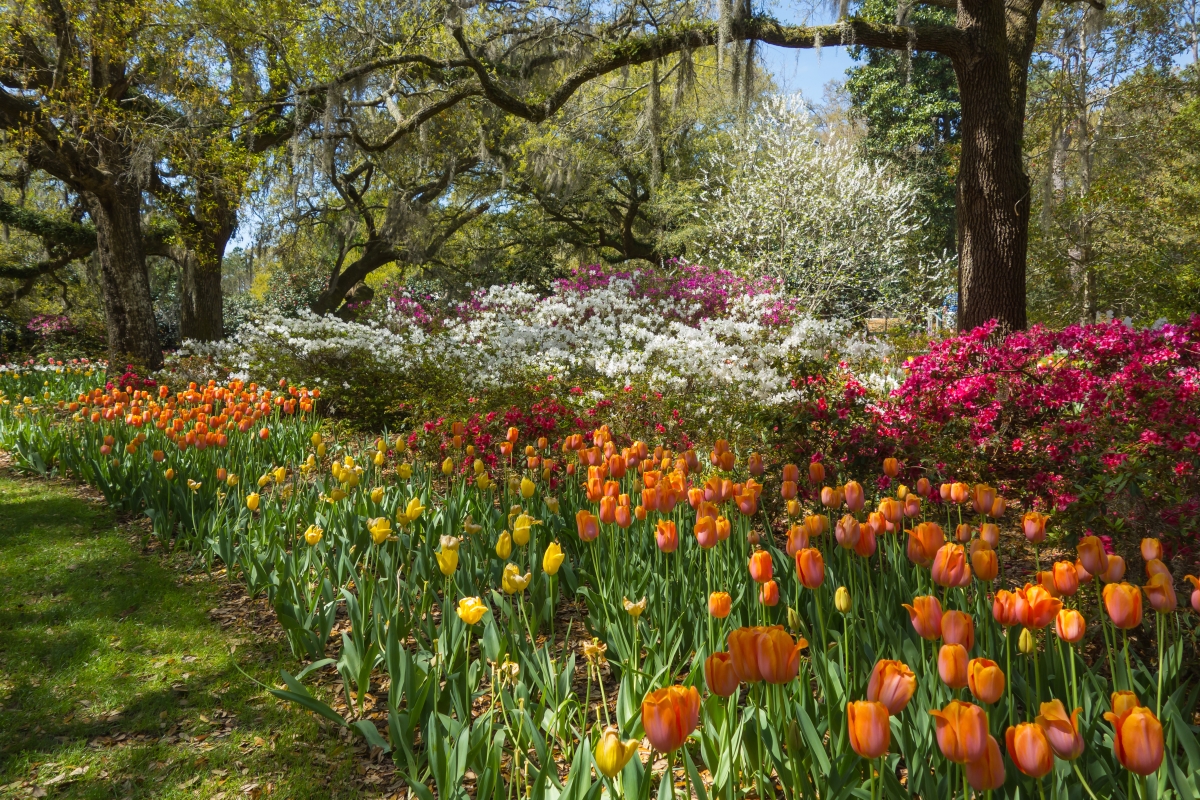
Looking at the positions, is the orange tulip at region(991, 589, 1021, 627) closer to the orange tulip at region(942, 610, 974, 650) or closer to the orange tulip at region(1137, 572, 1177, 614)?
the orange tulip at region(942, 610, 974, 650)

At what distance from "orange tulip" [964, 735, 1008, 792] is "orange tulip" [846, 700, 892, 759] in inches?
4.7

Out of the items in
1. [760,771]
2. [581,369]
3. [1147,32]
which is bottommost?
[760,771]

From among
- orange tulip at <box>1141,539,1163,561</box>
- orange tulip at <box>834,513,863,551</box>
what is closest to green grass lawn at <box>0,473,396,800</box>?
orange tulip at <box>834,513,863,551</box>

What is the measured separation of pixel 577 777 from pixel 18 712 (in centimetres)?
214

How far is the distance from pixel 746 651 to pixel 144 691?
7.64 feet

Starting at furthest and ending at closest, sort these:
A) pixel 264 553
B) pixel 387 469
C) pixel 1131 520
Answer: pixel 387 469 < pixel 264 553 < pixel 1131 520

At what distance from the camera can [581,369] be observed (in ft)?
23.3

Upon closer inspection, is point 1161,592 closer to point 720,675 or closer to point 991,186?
point 720,675

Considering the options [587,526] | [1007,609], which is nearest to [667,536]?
[587,526]

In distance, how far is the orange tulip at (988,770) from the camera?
105cm

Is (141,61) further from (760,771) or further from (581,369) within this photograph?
(760,771)

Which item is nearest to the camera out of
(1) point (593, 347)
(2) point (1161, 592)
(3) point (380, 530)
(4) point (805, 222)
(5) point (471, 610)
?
(2) point (1161, 592)

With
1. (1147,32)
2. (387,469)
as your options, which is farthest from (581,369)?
(1147,32)

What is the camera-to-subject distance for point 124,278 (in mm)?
9062
